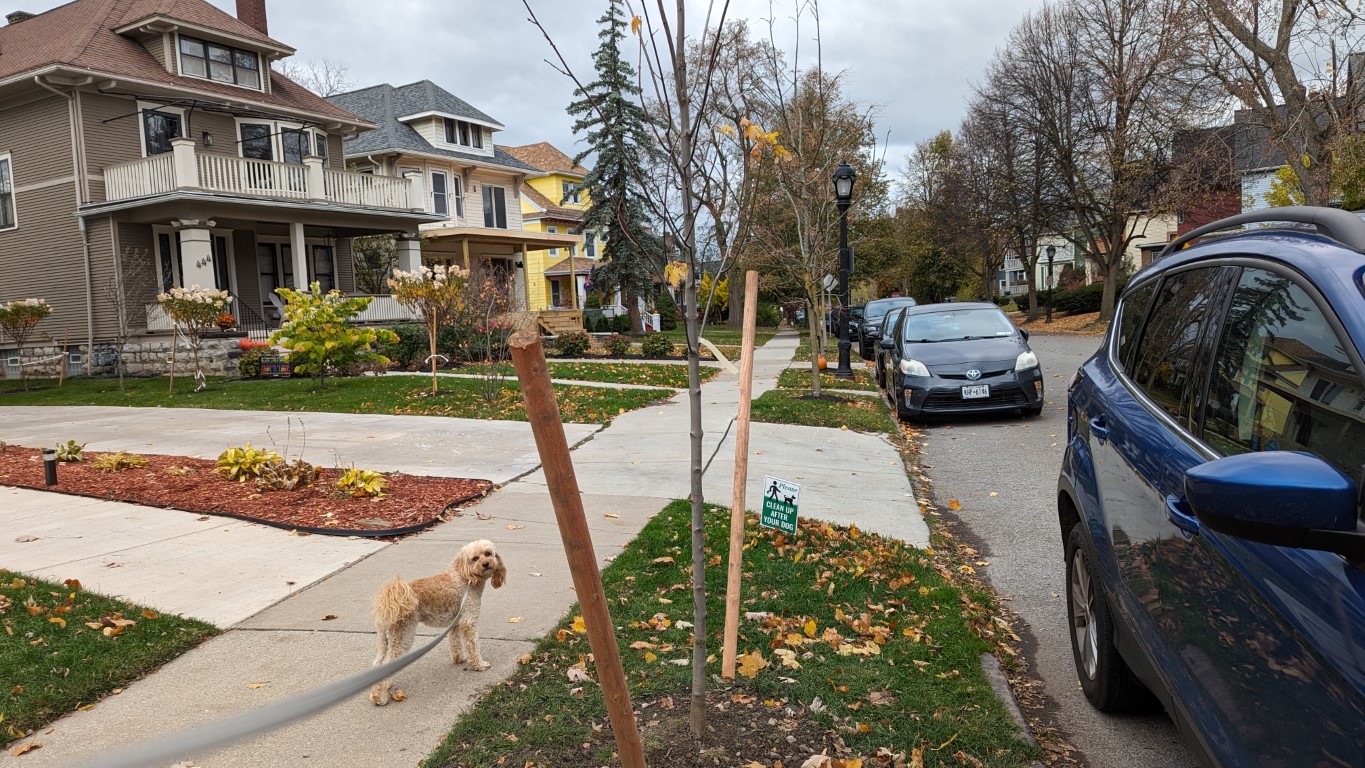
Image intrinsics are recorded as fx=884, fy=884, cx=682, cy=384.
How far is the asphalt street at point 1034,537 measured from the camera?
3.55 m

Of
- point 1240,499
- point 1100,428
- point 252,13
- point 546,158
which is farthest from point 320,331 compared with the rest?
point 546,158

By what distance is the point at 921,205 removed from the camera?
5500cm

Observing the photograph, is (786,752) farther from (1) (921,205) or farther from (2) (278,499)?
(1) (921,205)

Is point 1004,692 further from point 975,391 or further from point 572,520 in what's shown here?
point 975,391

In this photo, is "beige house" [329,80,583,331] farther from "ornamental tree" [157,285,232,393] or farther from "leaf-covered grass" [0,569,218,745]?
"leaf-covered grass" [0,569,218,745]

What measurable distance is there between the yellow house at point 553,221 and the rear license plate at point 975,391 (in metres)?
32.3

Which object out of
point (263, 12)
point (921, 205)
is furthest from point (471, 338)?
point (921, 205)

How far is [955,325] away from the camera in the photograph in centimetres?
1302

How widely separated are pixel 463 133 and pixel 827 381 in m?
24.4

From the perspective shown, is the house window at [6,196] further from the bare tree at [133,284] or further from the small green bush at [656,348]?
the small green bush at [656,348]

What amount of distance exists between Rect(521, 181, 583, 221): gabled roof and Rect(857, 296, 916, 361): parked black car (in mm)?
21677

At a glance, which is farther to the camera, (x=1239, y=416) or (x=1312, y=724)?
(x=1239, y=416)

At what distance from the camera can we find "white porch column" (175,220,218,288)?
20.2 meters

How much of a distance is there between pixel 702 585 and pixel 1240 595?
5.47 ft
